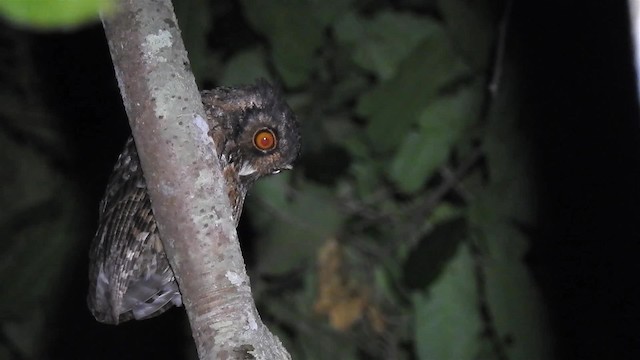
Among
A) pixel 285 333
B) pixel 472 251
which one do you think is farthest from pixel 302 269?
pixel 472 251

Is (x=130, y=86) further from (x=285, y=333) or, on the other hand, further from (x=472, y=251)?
(x=285, y=333)

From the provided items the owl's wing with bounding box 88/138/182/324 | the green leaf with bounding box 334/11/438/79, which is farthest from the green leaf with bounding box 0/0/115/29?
the green leaf with bounding box 334/11/438/79

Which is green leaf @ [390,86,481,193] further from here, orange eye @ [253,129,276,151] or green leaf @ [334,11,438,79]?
orange eye @ [253,129,276,151]

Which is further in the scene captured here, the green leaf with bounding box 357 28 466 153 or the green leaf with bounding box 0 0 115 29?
the green leaf with bounding box 357 28 466 153

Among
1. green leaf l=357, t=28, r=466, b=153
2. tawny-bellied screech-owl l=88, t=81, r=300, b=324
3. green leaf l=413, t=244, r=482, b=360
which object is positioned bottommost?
green leaf l=413, t=244, r=482, b=360

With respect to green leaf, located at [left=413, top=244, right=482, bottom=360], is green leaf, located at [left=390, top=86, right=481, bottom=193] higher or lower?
higher

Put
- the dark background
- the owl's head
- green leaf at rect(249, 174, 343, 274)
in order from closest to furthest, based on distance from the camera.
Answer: the owl's head, the dark background, green leaf at rect(249, 174, 343, 274)

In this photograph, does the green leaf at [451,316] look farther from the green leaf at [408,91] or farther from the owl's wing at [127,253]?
the owl's wing at [127,253]

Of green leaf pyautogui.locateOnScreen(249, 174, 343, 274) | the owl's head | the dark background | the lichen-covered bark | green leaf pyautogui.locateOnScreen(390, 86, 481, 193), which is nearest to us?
the lichen-covered bark
